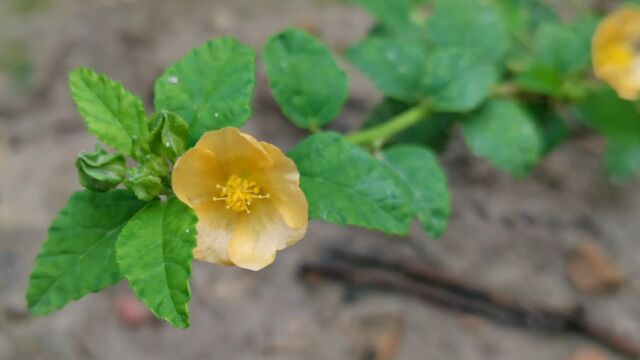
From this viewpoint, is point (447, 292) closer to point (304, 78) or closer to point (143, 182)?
point (304, 78)

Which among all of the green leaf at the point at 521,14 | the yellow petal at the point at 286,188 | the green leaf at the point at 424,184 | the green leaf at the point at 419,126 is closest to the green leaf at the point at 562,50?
the green leaf at the point at 521,14

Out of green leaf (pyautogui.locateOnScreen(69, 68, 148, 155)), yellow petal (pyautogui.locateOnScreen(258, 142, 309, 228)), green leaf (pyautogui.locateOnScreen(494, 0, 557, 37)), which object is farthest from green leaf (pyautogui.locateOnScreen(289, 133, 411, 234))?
green leaf (pyautogui.locateOnScreen(494, 0, 557, 37))

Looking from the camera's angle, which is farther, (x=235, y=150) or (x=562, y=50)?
(x=562, y=50)

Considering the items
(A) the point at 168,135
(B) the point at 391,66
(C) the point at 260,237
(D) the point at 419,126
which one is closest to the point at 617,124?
(D) the point at 419,126

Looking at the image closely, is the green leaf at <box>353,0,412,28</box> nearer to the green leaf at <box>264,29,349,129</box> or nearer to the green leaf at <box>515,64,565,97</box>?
the green leaf at <box>515,64,565,97</box>

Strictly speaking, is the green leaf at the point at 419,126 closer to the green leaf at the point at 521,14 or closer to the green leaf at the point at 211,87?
the green leaf at the point at 521,14
